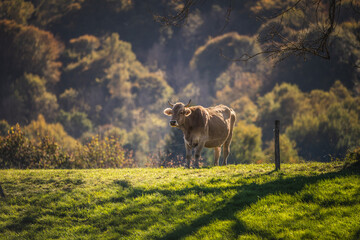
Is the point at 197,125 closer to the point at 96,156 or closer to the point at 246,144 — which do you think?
the point at 96,156

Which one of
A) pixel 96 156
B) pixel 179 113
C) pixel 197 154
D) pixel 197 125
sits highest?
pixel 179 113

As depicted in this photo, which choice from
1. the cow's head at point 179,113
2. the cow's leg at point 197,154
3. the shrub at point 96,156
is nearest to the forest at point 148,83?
the shrub at point 96,156

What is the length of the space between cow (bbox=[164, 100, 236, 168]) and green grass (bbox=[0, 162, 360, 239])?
2.74m

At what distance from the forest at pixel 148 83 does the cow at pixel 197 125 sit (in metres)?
9.88

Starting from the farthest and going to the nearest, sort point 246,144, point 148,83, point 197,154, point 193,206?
point 148,83, point 246,144, point 197,154, point 193,206

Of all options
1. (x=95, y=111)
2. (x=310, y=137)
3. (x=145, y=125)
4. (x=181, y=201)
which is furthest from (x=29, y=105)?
(x=181, y=201)

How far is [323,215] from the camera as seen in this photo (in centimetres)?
802

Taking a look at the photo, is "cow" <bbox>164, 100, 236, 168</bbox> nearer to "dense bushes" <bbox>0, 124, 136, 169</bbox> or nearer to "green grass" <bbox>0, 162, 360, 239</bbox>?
"green grass" <bbox>0, 162, 360, 239</bbox>

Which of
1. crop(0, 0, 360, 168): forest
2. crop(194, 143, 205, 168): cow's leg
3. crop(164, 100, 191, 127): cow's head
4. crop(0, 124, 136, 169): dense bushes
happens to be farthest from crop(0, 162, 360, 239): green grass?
crop(0, 0, 360, 168): forest

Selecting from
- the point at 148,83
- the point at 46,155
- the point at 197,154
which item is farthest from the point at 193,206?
the point at 148,83

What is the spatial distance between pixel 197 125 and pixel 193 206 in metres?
6.35

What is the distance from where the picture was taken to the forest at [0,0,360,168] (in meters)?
59.1

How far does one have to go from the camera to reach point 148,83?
Result: 405ft

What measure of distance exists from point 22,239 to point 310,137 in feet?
202
